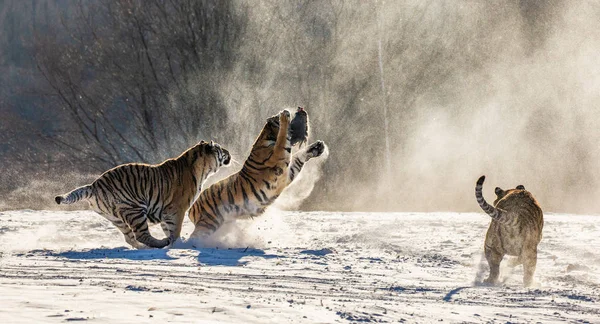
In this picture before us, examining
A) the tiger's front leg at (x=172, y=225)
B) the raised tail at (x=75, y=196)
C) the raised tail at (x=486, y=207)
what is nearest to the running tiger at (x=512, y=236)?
the raised tail at (x=486, y=207)

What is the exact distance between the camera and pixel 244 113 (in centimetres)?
2222

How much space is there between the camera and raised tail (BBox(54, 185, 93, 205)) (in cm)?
936

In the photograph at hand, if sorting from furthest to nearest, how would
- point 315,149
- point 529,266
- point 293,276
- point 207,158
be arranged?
point 315,149 → point 207,158 → point 529,266 → point 293,276

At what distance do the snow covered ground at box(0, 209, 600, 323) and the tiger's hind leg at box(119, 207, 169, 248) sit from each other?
0.22 meters

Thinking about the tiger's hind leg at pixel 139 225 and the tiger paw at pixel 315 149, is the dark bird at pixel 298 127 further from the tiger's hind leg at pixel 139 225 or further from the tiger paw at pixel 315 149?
the tiger's hind leg at pixel 139 225

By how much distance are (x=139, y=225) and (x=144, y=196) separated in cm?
38

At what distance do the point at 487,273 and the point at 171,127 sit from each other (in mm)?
14436

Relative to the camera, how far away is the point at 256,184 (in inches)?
395

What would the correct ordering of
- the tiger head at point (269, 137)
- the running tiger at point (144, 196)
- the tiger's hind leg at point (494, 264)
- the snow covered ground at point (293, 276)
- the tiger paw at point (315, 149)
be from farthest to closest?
1. the tiger paw at point (315, 149)
2. the tiger head at point (269, 137)
3. the running tiger at point (144, 196)
4. the tiger's hind leg at point (494, 264)
5. the snow covered ground at point (293, 276)

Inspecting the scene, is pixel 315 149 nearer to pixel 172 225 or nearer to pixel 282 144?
pixel 282 144

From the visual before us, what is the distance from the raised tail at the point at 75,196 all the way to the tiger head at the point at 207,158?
1.17m

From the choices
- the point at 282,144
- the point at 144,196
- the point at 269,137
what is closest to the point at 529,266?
the point at 282,144

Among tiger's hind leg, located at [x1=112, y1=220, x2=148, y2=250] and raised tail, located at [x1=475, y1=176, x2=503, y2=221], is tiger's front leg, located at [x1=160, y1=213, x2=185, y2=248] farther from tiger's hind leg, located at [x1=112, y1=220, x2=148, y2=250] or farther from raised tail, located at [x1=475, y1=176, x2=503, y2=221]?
raised tail, located at [x1=475, y1=176, x2=503, y2=221]

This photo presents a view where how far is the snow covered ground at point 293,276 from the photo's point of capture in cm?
550
